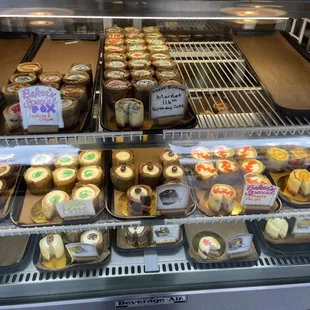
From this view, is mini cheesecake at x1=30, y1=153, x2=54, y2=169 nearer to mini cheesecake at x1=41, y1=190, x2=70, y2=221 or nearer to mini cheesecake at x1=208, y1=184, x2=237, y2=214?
mini cheesecake at x1=41, y1=190, x2=70, y2=221

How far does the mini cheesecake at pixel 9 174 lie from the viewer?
145 centimetres

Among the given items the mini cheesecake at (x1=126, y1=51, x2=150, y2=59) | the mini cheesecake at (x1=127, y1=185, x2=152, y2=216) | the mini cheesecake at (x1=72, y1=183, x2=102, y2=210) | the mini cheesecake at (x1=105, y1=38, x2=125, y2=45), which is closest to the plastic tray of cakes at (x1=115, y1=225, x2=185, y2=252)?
the mini cheesecake at (x1=127, y1=185, x2=152, y2=216)

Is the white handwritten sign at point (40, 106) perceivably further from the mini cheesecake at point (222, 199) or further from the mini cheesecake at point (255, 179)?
the mini cheesecake at point (255, 179)

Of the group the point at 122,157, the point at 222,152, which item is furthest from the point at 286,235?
the point at 122,157

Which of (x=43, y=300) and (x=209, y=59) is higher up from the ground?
(x=209, y=59)

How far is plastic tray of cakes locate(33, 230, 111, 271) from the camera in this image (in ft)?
4.68

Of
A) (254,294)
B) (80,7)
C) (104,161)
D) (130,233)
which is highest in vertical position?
(80,7)

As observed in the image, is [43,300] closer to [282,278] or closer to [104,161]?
[104,161]

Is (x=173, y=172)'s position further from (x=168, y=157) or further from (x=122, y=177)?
(x=122, y=177)

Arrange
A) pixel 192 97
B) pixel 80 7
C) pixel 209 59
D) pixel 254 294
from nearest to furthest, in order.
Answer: pixel 80 7 < pixel 254 294 < pixel 192 97 < pixel 209 59

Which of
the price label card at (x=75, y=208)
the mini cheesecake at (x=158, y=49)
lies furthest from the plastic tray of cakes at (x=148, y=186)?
the mini cheesecake at (x=158, y=49)

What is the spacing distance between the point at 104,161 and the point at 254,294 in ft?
2.92

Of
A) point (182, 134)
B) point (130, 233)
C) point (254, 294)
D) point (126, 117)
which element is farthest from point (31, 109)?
point (254, 294)

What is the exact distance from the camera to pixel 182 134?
4.13 feet
